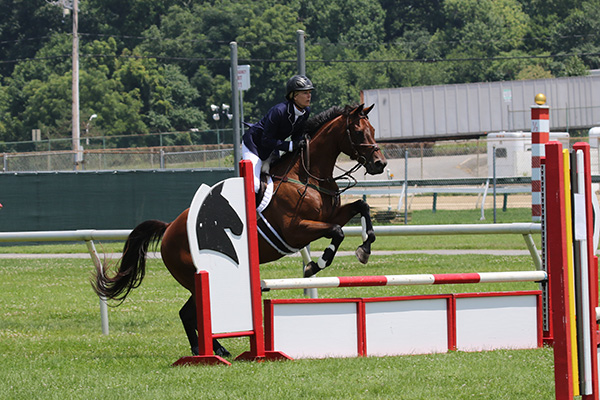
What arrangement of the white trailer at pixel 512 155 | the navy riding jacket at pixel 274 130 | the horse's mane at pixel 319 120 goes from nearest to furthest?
the navy riding jacket at pixel 274 130
the horse's mane at pixel 319 120
the white trailer at pixel 512 155

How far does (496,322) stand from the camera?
7578 millimetres

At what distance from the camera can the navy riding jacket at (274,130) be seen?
8398 mm

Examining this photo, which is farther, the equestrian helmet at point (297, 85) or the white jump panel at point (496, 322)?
the equestrian helmet at point (297, 85)

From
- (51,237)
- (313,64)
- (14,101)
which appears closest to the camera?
(51,237)

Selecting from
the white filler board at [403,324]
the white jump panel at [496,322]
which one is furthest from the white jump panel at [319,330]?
the white jump panel at [496,322]

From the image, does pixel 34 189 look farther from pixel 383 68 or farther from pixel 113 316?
pixel 383 68

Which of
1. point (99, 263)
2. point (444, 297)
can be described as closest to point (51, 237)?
point (99, 263)

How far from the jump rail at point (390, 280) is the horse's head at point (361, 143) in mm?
1389

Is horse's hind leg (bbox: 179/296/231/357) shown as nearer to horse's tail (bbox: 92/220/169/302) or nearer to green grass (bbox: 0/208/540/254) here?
horse's tail (bbox: 92/220/169/302)

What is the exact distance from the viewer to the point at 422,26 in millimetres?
102875

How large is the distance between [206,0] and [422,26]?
24.1m

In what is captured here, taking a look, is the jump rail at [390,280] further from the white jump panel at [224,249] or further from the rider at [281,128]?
the rider at [281,128]

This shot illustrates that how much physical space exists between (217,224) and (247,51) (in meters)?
74.1

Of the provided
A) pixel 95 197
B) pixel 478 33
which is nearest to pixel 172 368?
pixel 95 197
